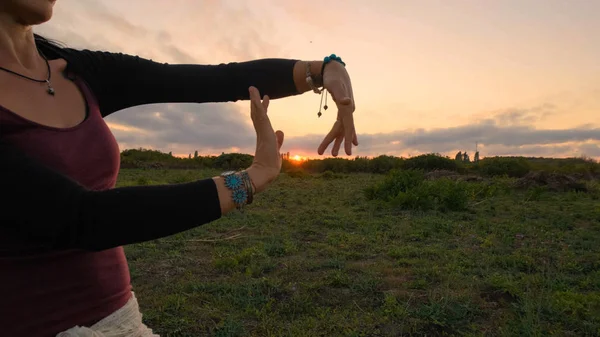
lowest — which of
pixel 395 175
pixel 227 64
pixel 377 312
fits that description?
pixel 377 312

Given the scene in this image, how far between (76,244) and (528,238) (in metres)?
7.17

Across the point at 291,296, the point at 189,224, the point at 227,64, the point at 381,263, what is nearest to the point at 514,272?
the point at 381,263

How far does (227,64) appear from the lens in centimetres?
165

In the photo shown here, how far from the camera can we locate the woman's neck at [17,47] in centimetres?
120

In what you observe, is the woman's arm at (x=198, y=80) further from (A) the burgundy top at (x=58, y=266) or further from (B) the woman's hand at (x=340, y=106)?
(A) the burgundy top at (x=58, y=266)

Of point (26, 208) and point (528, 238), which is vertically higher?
point (26, 208)

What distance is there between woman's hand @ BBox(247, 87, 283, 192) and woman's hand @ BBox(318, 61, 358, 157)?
1.04 feet

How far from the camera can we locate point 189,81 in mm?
1610

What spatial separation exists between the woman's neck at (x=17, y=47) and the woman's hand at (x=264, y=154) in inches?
26.8

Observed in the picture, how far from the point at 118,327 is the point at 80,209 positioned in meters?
0.52

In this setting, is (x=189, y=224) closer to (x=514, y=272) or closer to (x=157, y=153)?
(x=514, y=272)

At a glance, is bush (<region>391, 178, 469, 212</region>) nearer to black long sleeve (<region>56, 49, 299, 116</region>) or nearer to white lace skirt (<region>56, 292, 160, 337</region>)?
black long sleeve (<region>56, 49, 299, 116</region>)

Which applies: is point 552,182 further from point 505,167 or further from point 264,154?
point 264,154

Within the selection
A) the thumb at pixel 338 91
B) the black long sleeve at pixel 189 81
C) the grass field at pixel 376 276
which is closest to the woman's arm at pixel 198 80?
the black long sleeve at pixel 189 81
